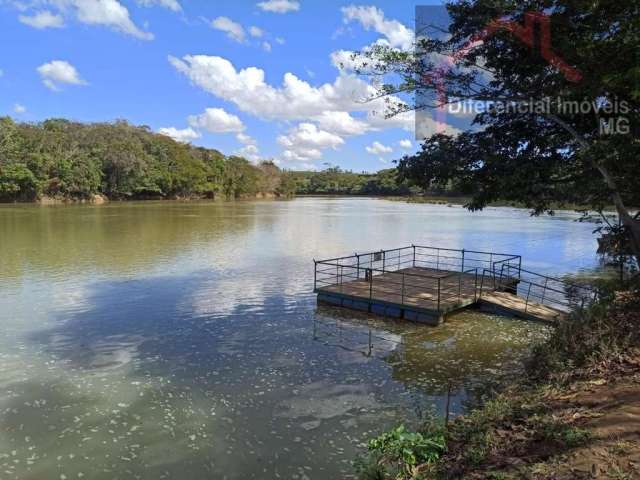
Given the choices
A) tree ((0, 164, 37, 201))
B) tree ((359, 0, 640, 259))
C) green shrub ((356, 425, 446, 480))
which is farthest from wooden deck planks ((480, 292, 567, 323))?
tree ((0, 164, 37, 201))

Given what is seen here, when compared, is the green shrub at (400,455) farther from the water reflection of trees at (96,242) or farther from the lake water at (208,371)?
the water reflection of trees at (96,242)

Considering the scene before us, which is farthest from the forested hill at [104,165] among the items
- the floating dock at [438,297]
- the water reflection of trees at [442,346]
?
the water reflection of trees at [442,346]

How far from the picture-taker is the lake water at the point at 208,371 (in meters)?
7.00

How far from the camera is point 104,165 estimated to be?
9050 cm

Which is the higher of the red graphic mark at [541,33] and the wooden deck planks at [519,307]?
the red graphic mark at [541,33]

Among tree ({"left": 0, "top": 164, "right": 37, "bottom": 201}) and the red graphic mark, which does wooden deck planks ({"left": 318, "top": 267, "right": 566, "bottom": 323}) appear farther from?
tree ({"left": 0, "top": 164, "right": 37, "bottom": 201})

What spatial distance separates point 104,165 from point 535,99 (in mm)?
91974

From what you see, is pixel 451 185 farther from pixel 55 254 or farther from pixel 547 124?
pixel 55 254

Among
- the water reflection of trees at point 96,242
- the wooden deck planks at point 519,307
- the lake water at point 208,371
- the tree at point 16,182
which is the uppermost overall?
the tree at point 16,182

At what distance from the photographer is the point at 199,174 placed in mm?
110688

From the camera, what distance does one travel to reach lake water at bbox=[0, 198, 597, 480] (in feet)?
23.0

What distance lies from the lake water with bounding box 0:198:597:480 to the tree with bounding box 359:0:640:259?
4.16 meters

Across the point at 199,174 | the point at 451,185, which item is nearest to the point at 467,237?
the point at 451,185

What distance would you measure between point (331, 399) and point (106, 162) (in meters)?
92.3
